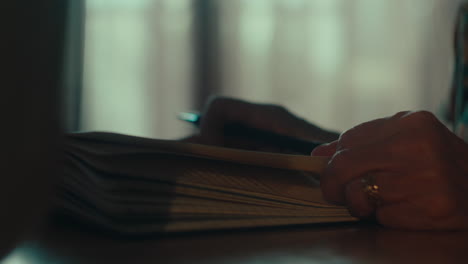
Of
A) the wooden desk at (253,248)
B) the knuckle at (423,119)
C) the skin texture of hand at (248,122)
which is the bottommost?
the wooden desk at (253,248)

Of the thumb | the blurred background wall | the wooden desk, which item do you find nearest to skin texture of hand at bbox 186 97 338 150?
the thumb

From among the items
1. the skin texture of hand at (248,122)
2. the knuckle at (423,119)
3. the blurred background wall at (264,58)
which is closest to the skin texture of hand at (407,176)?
the knuckle at (423,119)

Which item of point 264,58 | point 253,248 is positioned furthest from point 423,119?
point 264,58

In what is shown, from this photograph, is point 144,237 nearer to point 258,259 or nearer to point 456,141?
point 258,259

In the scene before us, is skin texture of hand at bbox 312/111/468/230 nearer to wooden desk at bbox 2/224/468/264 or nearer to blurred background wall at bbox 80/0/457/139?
wooden desk at bbox 2/224/468/264

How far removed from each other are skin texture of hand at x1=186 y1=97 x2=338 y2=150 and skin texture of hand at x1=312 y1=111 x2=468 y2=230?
0.20 meters

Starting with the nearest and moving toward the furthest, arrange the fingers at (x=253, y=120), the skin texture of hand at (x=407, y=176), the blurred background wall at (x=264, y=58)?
1. the skin texture of hand at (x=407, y=176)
2. the fingers at (x=253, y=120)
3. the blurred background wall at (x=264, y=58)

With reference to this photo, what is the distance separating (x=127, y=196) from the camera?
297 millimetres

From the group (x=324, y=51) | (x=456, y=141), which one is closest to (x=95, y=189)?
(x=456, y=141)

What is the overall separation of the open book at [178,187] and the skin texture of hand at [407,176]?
0.07ft

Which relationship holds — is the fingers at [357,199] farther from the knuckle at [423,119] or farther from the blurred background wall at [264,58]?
the blurred background wall at [264,58]

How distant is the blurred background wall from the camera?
89.0 inches

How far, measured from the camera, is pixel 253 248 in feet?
0.87

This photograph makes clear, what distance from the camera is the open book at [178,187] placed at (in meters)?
0.30
